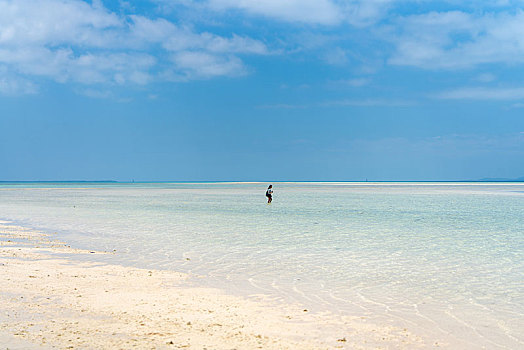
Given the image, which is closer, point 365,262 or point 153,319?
point 153,319

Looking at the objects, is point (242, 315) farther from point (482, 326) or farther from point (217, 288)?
point (482, 326)

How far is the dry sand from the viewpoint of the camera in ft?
20.4

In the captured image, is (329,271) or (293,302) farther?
(329,271)

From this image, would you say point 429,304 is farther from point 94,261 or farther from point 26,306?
point 94,261

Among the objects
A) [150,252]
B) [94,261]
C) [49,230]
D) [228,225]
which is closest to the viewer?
[94,261]

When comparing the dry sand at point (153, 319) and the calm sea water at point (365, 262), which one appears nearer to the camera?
the dry sand at point (153, 319)

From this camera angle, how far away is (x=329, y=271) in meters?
11.4

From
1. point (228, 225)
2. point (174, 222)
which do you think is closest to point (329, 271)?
point (228, 225)

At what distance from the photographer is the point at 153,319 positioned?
7.22 meters

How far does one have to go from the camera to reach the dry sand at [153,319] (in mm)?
6207

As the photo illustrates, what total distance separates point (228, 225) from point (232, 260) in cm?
924

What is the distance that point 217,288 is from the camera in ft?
31.3

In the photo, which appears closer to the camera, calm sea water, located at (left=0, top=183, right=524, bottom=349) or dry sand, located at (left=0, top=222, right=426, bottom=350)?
dry sand, located at (left=0, top=222, right=426, bottom=350)

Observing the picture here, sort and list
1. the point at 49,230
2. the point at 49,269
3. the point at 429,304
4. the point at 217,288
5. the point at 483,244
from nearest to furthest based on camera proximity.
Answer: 1. the point at 429,304
2. the point at 217,288
3. the point at 49,269
4. the point at 483,244
5. the point at 49,230
